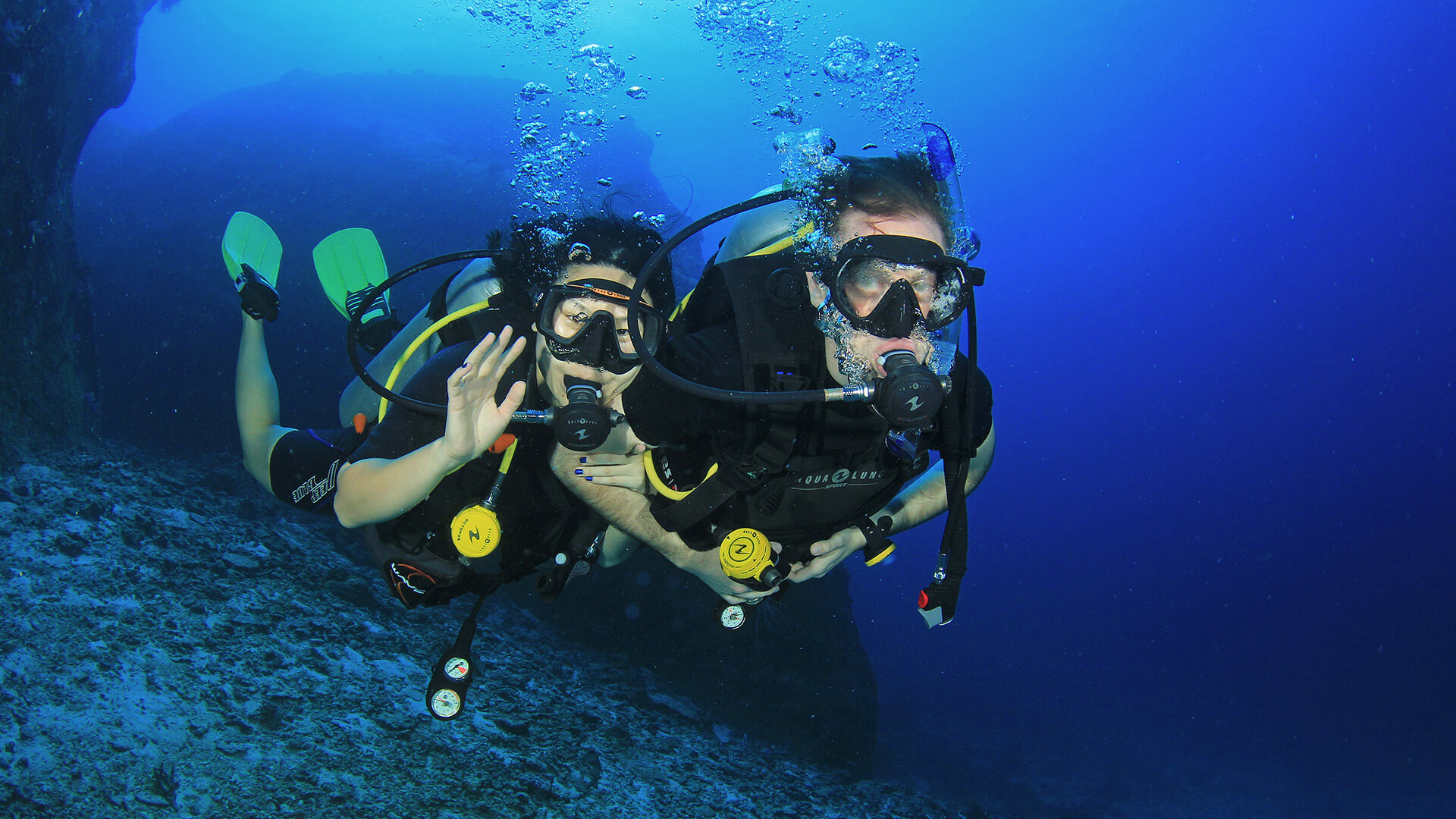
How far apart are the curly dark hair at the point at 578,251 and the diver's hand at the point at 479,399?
1.05m

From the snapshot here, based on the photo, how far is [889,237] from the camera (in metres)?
2.13

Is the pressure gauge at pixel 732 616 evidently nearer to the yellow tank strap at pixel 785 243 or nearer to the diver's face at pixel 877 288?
the diver's face at pixel 877 288

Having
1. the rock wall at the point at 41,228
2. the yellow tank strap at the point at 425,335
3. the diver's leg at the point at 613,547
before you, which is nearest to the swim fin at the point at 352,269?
the yellow tank strap at the point at 425,335

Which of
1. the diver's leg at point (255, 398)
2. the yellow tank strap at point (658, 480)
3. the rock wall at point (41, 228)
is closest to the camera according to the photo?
the yellow tank strap at point (658, 480)

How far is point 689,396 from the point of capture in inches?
101

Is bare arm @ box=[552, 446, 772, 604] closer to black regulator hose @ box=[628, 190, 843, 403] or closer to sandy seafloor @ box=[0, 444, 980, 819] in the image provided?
black regulator hose @ box=[628, 190, 843, 403]

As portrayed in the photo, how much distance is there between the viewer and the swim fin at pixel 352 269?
510 cm

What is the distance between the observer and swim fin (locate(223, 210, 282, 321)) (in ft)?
14.8

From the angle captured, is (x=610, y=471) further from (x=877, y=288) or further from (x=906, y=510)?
(x=906, y=510)

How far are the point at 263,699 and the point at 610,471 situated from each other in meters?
3.73

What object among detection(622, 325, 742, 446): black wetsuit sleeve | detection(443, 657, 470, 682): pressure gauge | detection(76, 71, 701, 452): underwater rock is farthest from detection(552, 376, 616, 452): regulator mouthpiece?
detection(76, 71, 701, 452): underwater rock

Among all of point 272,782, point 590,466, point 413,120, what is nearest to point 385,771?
point 272,782

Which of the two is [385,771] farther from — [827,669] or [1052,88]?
[1052,88]

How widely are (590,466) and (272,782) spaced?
10.5ft
